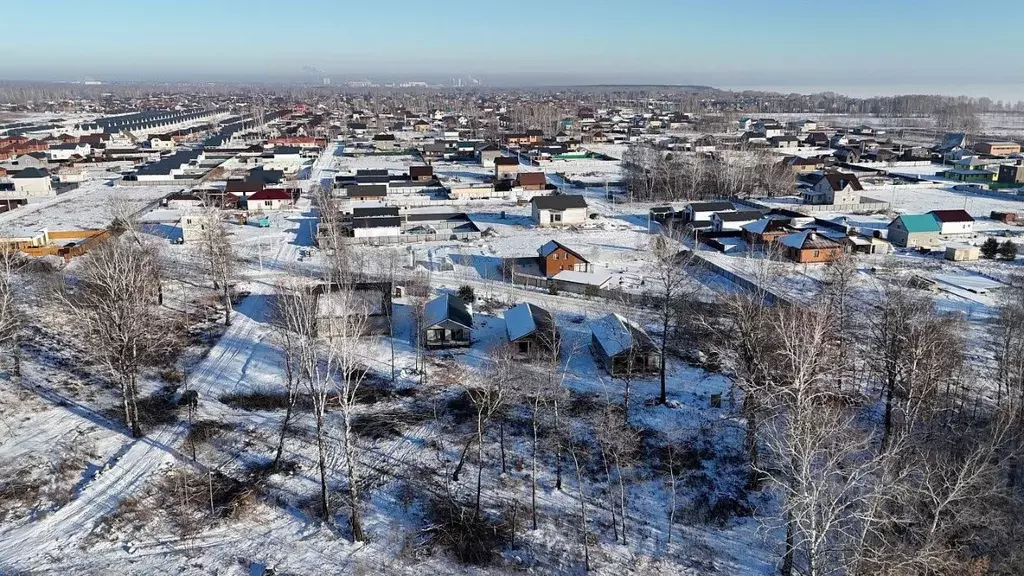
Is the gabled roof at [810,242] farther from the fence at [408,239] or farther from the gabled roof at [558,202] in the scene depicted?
the fence at [408,239]

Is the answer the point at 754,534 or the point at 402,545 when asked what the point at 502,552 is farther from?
the point at 754,534

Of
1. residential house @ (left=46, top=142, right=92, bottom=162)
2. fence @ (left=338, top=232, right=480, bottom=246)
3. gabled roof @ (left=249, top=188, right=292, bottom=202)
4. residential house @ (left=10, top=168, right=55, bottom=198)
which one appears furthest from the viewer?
residential house @ (left=46, top=142, right=92, bottom=162)

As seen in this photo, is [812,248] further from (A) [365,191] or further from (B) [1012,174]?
(B) [1012,174]

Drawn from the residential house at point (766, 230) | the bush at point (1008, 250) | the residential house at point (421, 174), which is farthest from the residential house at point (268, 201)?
the bush at point (1008, 250)

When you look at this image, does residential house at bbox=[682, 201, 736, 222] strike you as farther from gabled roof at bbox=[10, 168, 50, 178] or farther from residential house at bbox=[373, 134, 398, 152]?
gabled roof at bbox=[10, 168, 50, 178]

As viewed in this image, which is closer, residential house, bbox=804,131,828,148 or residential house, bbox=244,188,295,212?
residential house, bbox=244,188,295,212

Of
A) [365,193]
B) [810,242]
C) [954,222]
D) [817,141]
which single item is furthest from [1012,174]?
[365,193]

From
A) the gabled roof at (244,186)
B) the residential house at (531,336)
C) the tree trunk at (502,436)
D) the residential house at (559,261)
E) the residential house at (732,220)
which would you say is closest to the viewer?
the tree trunk at (502,436)

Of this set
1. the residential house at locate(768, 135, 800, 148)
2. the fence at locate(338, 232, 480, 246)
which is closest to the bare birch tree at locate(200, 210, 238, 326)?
the fence at locate(338, 232, 480, 246)
